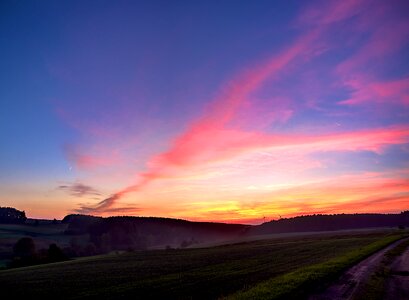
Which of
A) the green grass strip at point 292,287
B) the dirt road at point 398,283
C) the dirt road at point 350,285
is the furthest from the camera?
the green grass strip at point 292,287

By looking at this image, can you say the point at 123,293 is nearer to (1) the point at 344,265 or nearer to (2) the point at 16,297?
(2) the point at 16,297

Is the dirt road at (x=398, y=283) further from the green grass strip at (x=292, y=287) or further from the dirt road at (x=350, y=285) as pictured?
the green grass strip at (x=292, y=287)

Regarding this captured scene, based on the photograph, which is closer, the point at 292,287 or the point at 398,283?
the point at 292,287

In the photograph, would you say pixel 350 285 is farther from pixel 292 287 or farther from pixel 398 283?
pixel 292 287

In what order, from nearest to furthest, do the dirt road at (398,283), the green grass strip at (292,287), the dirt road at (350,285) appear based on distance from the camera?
1. the dirt road at (398,283)
2. the dirt road at (350,285)
3. the green grass strip at (292,287)

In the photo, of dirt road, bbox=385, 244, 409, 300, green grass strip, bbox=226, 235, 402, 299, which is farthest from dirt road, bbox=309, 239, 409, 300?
green grass strip, bbox=226, 235, 402, 299

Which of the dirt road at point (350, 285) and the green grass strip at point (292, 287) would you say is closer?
the dirt road at point (350, 285)

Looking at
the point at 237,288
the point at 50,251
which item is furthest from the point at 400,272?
the point at 50,251

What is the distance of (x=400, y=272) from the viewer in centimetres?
2717

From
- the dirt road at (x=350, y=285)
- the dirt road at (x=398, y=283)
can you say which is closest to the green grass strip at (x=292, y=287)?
the dirt road at (x=350, y=285)

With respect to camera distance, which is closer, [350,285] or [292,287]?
[292,287]

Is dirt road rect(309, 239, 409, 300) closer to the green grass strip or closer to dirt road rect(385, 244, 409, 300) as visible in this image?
dirt road rect(385, 244, 409, 300)

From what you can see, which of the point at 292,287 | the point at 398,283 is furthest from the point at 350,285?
the point at 292,287

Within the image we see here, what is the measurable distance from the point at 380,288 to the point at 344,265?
38.2ft
